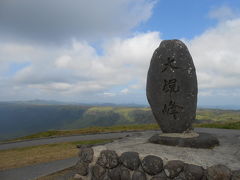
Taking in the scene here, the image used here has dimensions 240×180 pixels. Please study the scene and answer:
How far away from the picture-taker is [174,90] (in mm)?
9539

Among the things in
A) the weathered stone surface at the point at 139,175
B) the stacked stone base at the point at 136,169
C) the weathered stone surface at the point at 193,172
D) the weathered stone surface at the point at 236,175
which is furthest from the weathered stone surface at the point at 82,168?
the weathered stone surface at the point at 236,175

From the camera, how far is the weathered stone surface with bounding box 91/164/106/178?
323 inches

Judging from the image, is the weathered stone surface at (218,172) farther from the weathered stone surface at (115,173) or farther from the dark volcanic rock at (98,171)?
the dark volcanic rock at (98,171)

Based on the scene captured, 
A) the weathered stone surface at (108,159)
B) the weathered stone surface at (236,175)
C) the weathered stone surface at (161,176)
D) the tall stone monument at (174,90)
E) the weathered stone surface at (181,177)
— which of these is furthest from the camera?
the tall stone monument at (174,90)

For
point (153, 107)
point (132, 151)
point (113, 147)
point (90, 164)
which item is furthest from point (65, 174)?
point (153, 107)

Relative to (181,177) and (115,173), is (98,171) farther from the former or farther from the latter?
(181,177)

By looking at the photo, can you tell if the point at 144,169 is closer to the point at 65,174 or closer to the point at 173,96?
the point at 173,96

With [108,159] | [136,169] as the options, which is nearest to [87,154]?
[108,159]

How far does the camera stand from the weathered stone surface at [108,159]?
7.92 m

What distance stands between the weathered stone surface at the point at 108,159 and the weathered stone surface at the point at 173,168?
1.95m

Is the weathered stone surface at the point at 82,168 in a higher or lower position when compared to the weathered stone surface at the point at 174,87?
lower

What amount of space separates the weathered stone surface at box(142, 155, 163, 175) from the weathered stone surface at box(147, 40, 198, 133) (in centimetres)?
289

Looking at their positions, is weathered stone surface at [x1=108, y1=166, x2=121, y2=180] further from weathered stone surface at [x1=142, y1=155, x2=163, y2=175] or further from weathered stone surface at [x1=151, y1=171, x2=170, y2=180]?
weathered stone surface at [x1=151, y1=171, x2=170, y2=180]

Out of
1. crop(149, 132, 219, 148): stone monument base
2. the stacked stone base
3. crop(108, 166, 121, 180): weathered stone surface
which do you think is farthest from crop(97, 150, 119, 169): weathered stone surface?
crop(149, 132, 219, 148): stone monument base
